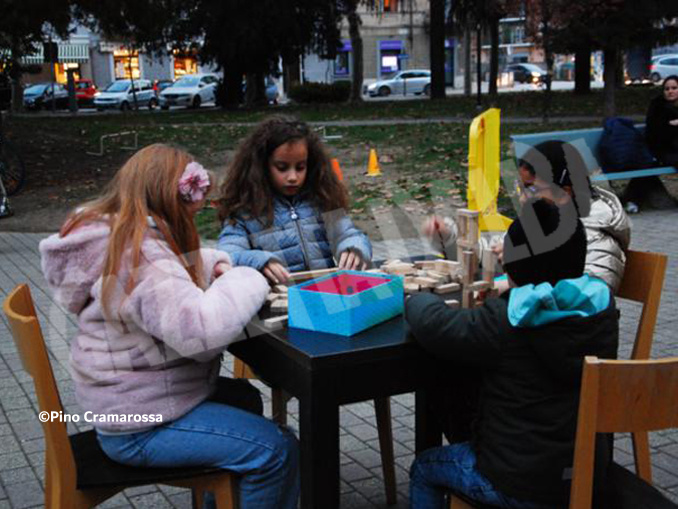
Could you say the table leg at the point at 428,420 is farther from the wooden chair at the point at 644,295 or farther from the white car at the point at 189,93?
the white car at the point at 189,93

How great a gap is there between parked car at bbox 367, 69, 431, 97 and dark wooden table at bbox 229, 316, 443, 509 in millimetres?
45554

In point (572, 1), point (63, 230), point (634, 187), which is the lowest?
point (634, 187)

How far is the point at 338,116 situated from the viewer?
24969 millimetres

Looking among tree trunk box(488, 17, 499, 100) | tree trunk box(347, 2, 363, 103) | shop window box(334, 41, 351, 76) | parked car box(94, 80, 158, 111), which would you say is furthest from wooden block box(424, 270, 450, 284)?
shop window box(334, 41, 351, 76)

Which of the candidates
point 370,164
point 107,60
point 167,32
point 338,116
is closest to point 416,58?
point 107,60

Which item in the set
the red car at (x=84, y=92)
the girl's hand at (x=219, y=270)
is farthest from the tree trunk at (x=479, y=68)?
the girl's hand at (x=219, y=270)

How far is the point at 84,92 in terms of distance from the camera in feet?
136

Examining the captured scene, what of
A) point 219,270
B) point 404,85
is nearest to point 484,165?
point 219,270

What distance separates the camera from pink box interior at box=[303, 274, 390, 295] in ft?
9.30

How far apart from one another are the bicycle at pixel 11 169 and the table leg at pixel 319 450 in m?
10.8

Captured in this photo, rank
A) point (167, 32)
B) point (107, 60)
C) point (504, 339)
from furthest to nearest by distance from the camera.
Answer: point (107, 60) < point (167, 32) < point (504, 339)

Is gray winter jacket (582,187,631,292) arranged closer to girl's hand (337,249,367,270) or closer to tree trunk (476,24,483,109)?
girl's hand (337,249,367,270)

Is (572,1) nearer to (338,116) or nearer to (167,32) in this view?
(338,116)

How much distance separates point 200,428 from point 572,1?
18080mm
